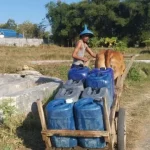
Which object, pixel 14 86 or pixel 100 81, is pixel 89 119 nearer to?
pixel 100 81

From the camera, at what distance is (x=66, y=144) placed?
427 cm

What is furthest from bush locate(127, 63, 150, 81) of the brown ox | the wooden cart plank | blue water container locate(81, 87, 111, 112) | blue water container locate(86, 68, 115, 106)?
the wooden cart plank

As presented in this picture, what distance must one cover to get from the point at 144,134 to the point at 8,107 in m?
2.38

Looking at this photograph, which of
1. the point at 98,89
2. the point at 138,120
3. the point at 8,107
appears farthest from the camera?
the point at 138,120

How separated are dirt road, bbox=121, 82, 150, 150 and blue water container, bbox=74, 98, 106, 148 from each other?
109 centimetres

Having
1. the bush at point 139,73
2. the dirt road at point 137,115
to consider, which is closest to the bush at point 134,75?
the bush at point 139,73

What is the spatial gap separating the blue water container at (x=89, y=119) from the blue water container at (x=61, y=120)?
0.08 m

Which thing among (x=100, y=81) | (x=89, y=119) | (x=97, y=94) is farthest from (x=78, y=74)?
(x=89, y=119)

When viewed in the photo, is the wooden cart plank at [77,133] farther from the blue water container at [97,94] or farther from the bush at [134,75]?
the bush at [134,75]

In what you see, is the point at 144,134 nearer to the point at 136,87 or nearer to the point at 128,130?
the point at 128,130

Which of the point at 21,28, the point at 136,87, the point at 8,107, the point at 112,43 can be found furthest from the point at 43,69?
the point at 21,28

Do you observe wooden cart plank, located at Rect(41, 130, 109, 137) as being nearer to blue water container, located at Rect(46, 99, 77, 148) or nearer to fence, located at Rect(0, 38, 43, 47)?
blue water container, located at Rect(46, 99, 77, 148)

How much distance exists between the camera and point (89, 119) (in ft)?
13.5

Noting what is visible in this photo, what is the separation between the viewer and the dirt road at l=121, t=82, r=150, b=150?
17.7ft
